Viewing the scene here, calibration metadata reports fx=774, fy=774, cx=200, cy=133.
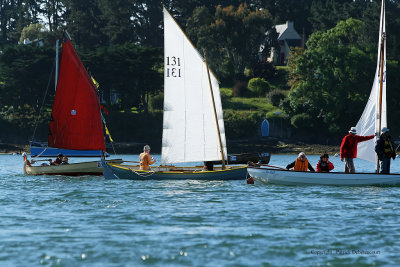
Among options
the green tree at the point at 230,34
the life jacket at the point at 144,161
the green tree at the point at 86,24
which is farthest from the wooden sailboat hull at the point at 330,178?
the green tree at the point at 86,24

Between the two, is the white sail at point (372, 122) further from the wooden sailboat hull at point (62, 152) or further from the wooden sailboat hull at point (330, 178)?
the wooden sailboat hull at point (62, 152)

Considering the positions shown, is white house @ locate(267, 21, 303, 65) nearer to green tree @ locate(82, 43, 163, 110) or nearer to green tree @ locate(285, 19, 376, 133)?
green tree @ locate(285, 19, 376, 133)

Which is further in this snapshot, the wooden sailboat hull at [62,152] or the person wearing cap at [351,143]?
the wooden sailboat hull at [62,152]

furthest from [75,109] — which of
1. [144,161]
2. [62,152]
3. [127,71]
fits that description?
[127,71]

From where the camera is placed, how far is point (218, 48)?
125m

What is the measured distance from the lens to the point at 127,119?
10656cm

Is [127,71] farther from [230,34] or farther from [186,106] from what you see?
[186,106]

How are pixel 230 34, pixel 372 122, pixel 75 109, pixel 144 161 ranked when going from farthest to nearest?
1. pixel 230 34
2. pixel 75 109
3. pixel 144 161
4. pixel 372 122

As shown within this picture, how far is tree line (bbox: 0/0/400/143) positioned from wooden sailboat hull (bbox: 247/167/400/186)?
5945 centimetres

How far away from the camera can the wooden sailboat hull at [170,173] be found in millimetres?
42344

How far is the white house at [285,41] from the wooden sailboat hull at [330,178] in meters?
102

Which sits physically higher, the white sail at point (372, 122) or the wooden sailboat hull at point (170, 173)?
the white sail at point (372, 122)

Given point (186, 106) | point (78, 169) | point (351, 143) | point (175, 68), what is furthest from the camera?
point (78, 169)

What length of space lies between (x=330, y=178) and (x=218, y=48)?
88.5 metres
